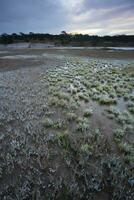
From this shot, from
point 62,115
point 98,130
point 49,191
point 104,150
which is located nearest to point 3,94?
point 62,115

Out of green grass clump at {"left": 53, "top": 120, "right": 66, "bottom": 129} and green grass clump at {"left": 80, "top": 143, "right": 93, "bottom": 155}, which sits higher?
green grass clump at {"left": 80, "top": 143, "right": 93, "bottom": 155}

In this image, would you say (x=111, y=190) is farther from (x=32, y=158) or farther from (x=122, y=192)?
(x=32, y=158)

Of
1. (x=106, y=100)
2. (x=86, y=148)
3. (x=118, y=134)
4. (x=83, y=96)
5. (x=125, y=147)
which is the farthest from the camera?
(x=83, y=96)

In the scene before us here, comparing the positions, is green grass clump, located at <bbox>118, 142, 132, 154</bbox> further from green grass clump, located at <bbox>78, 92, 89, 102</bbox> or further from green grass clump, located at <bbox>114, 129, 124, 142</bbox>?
green grass clump, located at <bbox>78, 92, 89, 102</bbox>

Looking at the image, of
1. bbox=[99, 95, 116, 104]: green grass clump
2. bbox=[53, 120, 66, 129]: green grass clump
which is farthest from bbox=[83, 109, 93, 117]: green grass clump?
bbox=[99, 95, 116, 104]: green grass clump

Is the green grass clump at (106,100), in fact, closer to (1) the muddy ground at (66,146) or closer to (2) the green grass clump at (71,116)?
(1) the muddy ground at (66,146)

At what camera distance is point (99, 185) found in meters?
5.71

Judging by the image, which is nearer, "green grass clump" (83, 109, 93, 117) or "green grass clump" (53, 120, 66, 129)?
"green grass clump" (53, 120, 66, 129)

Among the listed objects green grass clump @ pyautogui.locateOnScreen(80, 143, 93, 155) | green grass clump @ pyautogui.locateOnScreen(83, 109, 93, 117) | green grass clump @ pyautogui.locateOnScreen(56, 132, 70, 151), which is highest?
green grass clump @ pyautogui.locateOnScreen(80, 143, 93, 155)

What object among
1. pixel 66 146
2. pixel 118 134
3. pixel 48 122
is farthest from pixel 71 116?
pixel 66 146

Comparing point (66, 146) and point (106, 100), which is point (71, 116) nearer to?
point (66, 146)

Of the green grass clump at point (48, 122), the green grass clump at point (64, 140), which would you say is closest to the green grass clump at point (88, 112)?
the green grass clump at point (48, 122)

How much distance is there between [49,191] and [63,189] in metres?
0.36

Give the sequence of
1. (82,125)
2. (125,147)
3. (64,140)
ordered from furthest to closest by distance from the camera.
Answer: (82,125), (64,140), (125,147)
